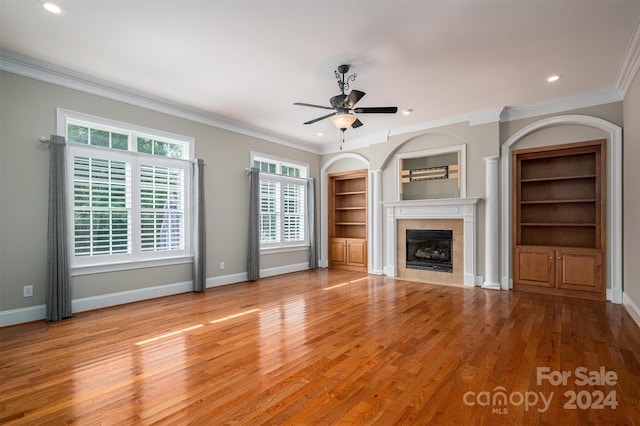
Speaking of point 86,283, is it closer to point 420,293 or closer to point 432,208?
point 420,293

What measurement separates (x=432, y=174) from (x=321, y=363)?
471 centimetres

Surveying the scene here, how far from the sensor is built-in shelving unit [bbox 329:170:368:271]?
7.56 metres

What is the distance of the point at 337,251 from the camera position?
310 inches

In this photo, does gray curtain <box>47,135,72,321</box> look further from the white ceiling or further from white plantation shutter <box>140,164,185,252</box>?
the white ceiling

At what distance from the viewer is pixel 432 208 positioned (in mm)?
6066

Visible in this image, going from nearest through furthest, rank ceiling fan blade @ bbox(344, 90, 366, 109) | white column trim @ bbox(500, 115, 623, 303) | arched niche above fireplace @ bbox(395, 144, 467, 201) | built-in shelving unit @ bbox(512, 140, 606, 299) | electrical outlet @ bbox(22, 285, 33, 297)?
ceiling fan blade @ bbox(344, 90, 366, 109), electrical outlet @ bbox(22, 285, 33, 297), white column trim @ bbox(500, 115, 623, 303), built-in shelving unit @ bbox(512, 140, 606, 299), arched niche above fireplace @ bbox(395, 144, 467, 201)

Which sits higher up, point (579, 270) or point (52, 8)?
point (52, 8)

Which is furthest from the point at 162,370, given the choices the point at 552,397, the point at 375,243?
the point at 375,243

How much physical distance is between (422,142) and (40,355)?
6.46 m

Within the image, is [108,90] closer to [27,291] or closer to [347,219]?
[27,291]

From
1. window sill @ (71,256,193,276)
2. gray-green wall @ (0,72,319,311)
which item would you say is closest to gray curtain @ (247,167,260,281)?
gray-green wall @ (0,72,319,311)

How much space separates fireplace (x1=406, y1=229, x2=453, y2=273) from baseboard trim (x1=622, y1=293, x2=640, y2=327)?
93.5 inches

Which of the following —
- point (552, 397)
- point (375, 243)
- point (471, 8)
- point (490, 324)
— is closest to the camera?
point (552, 397)

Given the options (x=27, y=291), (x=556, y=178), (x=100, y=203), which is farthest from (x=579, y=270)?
(x=27, y=291)
